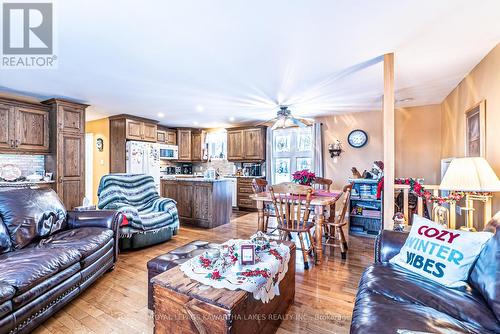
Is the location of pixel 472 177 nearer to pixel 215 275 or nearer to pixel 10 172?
pixel 215 275

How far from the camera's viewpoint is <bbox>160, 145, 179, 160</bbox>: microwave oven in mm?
6400

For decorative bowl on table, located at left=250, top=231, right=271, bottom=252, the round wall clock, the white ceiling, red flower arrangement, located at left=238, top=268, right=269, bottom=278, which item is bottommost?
red flower arrangement, located at left=238, top=268, right=269, bottom=278

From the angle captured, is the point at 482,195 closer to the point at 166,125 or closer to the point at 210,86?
the point at 210,86

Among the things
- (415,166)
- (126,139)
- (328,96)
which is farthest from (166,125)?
(415,166)

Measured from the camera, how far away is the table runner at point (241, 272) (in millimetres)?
1365

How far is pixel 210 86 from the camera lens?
3.54 meters

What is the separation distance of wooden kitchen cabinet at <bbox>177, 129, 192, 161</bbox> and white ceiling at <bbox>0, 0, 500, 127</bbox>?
297cm

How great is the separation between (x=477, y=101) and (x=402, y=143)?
214cm

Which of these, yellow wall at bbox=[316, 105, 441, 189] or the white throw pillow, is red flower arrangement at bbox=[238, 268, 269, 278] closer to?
the white throw pillow

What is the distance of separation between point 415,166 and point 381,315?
4617 millimetres

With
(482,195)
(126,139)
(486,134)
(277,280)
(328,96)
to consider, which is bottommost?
(277,280)

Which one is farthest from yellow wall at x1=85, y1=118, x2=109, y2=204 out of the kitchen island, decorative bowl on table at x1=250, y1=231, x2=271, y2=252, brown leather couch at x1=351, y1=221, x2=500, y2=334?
brown leather couch at x1=351, y1=221, x2=500, y2=334

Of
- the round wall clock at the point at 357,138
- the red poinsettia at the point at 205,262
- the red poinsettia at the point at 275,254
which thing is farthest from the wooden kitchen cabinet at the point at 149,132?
the red poinsettia at the point at 275,254

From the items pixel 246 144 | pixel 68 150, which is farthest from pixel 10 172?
pixel 246 144
